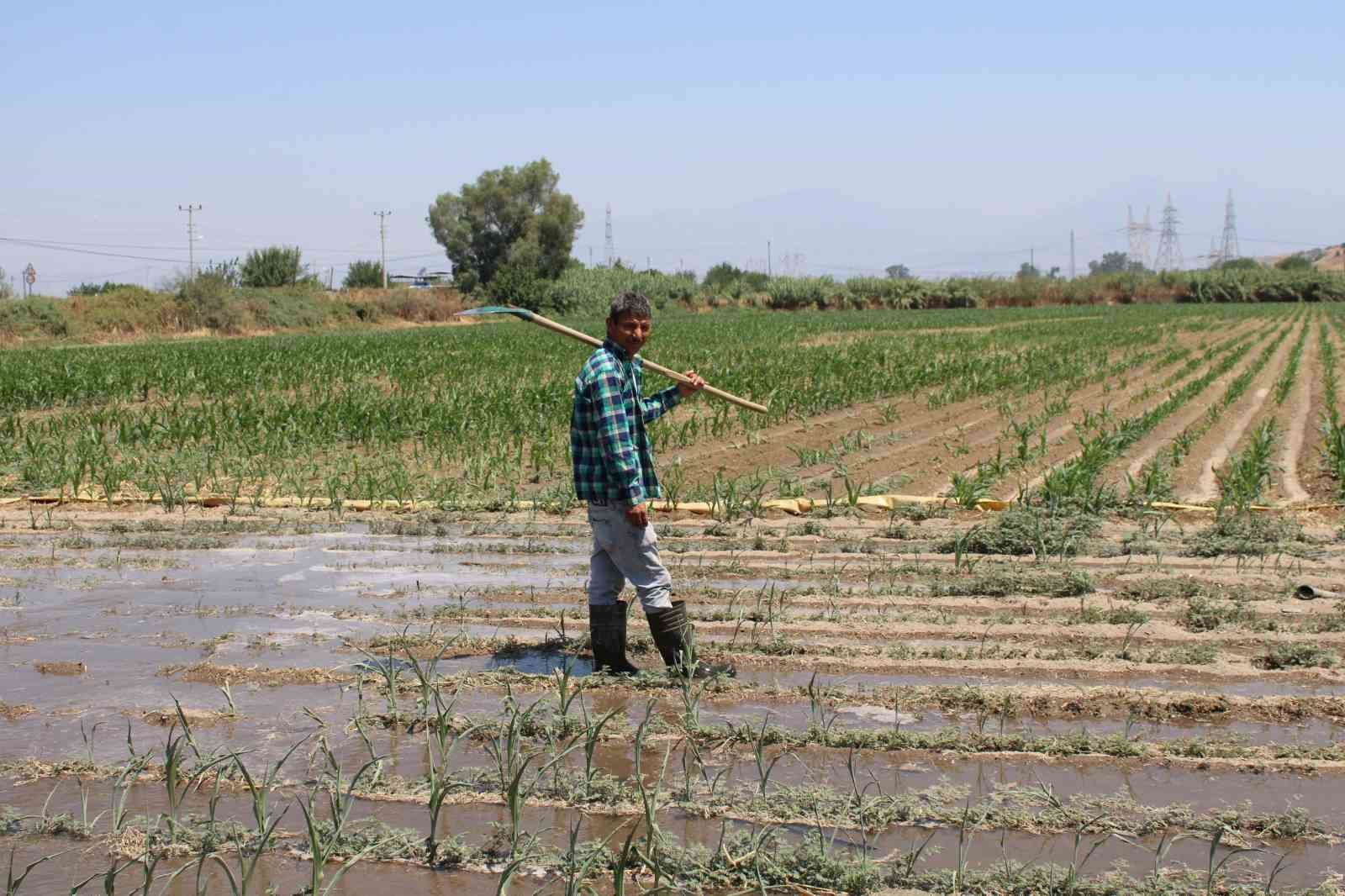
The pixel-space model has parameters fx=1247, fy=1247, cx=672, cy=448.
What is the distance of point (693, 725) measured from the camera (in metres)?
4.51

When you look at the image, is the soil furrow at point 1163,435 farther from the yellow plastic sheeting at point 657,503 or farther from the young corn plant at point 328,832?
the young corn plant at point 328,832

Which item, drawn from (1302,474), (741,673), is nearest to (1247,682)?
(741,673)

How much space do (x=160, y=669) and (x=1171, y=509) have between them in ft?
21.8

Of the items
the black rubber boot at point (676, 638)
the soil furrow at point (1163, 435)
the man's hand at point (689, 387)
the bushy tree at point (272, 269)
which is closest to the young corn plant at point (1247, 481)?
the soil furrow at point (1163, 435)

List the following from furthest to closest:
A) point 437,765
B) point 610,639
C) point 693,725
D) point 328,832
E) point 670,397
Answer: point 670,397
point 610,639
point 693,725
point 437,765
point 328,832

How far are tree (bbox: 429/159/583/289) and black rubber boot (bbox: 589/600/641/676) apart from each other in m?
68.1

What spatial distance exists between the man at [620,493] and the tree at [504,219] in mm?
68009

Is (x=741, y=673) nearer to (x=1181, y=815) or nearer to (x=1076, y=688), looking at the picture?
(x=1076, y=688)

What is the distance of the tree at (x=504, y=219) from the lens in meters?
72.8

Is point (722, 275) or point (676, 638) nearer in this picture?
point (676, 638)

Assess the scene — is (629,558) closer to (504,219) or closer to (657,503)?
(657,503)

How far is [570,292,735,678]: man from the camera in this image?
5.22 metres

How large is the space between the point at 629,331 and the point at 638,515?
2.57ft

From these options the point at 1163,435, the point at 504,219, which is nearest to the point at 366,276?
the point at 504,219
